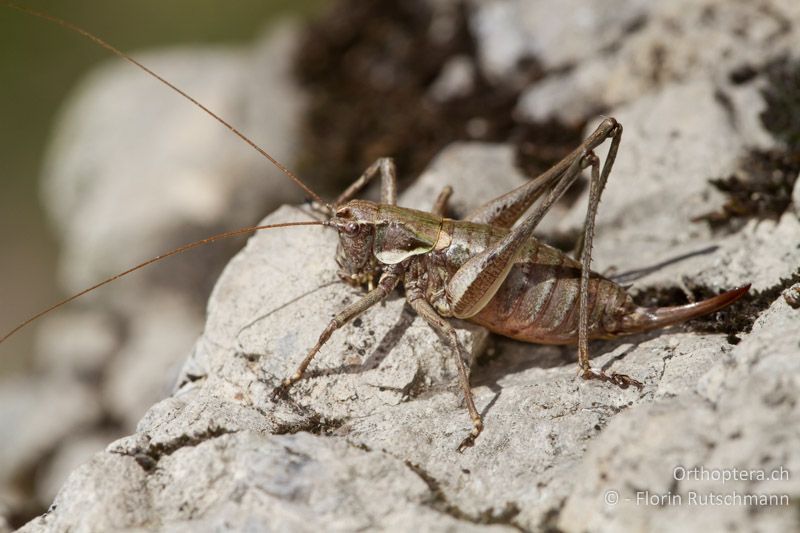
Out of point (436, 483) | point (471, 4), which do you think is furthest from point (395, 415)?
point (471, 4)

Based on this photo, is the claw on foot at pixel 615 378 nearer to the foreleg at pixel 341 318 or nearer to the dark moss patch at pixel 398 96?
the foreleg at pixel 341 318

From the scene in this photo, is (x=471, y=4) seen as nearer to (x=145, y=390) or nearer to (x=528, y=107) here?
(x=528, y=107)

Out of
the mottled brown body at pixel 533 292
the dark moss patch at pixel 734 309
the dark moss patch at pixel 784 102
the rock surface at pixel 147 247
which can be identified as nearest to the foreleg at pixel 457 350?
the mottled brown body at pixel 533 292

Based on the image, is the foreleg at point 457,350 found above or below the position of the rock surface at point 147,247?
below

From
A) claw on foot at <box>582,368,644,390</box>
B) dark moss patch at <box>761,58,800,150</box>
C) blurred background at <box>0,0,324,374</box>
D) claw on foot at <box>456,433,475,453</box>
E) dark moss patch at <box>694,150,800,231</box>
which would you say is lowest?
claw on foot at <box>456,433,475,453</box>

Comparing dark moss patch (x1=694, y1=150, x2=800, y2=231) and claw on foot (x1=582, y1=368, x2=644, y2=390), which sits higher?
dark moss patch (x1=694, y1=150, x2=800, y2=231)

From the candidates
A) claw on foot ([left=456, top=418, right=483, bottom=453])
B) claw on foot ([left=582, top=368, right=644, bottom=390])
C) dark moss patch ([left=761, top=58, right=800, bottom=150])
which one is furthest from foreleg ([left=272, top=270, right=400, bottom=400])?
dark moss patch ([left=761, top=58, right=800, bottom=150])

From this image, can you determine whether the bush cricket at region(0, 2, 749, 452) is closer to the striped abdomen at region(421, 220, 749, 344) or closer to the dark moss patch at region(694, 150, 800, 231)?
the striped abdomen at region(421, 220, 749, 344)
